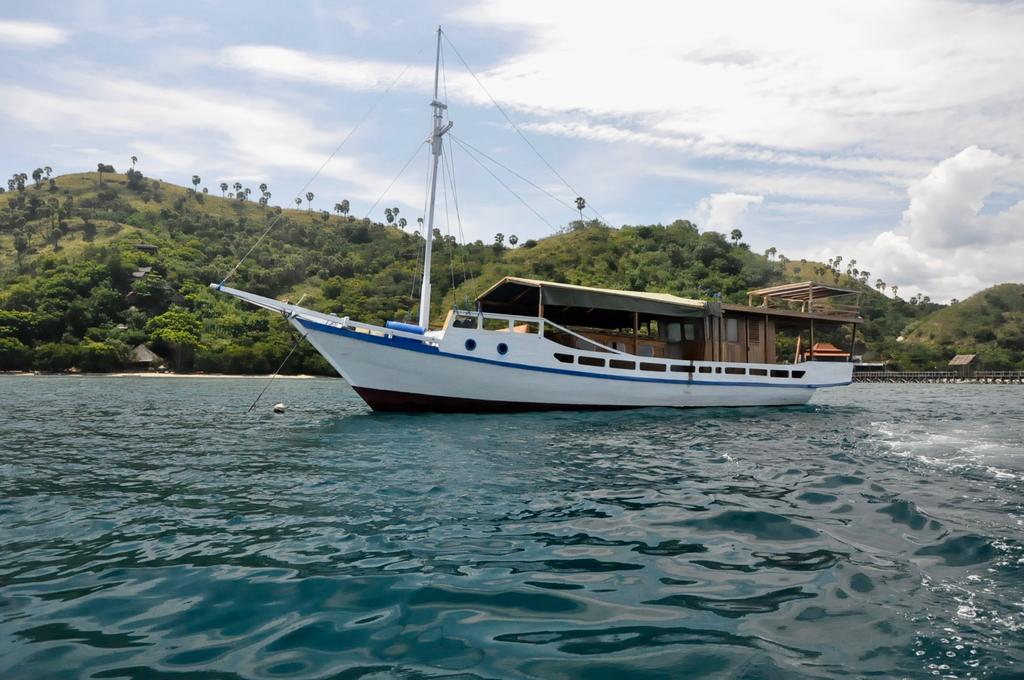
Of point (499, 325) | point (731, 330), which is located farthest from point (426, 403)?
point (499, 325)

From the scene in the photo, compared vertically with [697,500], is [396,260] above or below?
above

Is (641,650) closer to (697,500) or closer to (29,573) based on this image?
(697,500)

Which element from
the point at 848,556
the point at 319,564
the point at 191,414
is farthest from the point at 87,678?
the point at 191,414

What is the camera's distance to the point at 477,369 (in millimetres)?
18969

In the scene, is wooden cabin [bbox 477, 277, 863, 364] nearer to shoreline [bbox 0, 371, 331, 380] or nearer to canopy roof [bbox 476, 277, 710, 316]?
canopy roof [bbox 476, 277, 710, 316]

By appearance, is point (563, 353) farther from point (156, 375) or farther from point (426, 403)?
point (156, 375)

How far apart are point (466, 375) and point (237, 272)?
90.9 m

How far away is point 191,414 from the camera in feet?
64.2

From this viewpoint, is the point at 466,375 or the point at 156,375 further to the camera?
the point at 156,375

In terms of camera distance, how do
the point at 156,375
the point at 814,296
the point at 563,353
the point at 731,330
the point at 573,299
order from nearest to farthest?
the point at 563,353 < the point at 573,299 < the point at 731,330 < the point at 814,296 < the point at 156,375

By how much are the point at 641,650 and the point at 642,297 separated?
64.2 feet

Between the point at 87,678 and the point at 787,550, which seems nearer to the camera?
the point at 87,678

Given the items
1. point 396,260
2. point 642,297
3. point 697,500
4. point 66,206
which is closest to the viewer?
point 697,500

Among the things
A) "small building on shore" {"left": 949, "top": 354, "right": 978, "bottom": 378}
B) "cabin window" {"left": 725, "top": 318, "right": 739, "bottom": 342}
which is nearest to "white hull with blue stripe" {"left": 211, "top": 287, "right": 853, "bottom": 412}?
"cabin window" {"left": 725, "top": 318, "right": 739, "bottom": 342}
